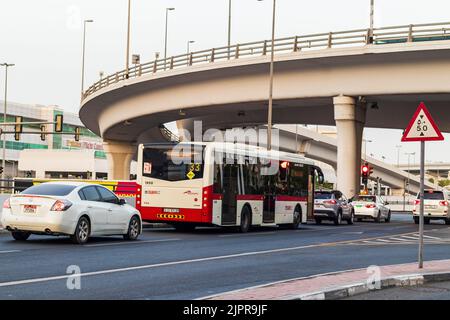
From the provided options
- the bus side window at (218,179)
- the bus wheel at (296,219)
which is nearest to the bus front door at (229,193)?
the bus side window at (218,179)

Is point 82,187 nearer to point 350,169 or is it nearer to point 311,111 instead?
point 350,169

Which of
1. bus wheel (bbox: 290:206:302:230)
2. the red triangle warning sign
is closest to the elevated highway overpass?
bus wheel (bbox: 290:206:302:230)

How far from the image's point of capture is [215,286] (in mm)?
11594

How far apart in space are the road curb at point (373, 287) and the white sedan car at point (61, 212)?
8.47 m

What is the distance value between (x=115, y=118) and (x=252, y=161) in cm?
3080

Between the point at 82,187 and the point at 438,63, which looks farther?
the point at 438,63

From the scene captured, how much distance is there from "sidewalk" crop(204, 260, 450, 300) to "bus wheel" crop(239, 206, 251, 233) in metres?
13.1

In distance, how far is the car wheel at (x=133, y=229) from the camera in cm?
2102

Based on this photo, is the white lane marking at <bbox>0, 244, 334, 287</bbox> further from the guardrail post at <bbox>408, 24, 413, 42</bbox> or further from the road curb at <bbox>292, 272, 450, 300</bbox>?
the guardrail post at <bbox>408, 24, 413, 42</bbox>

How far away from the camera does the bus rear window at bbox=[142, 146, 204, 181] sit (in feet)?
84.7

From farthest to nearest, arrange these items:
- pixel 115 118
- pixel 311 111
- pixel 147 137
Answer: pixel 147 137 < pixel 115 118 < pixel 311 111

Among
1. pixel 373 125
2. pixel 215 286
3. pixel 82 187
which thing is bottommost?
pixel 215 286

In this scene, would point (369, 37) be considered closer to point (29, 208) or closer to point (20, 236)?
point (20, 236)
